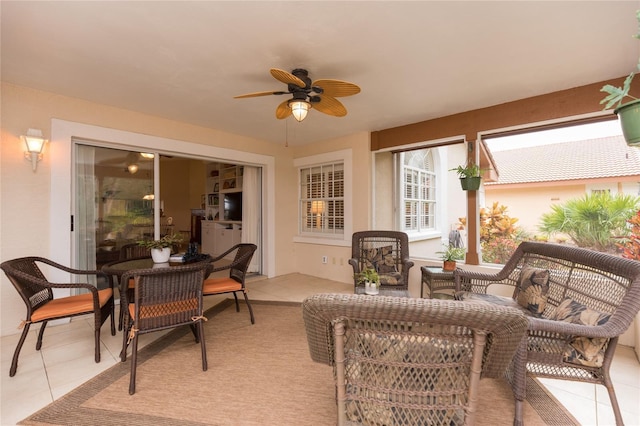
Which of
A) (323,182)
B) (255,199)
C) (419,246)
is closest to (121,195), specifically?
(255,199)

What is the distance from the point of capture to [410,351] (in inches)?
41.5

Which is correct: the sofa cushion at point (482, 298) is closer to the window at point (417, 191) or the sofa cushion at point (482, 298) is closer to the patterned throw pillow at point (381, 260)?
the patterned throw pillow at point (381, 260)

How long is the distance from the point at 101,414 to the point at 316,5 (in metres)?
2.83

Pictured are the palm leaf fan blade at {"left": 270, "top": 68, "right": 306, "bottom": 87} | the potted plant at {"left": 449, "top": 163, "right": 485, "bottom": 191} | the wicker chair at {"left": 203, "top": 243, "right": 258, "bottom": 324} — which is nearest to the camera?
the palm leaf fan blade at {"left": 270, "top": 68, "right": 306, "bottom": 87}

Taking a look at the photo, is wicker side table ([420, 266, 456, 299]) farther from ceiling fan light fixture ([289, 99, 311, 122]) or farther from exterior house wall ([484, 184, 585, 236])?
ceiling fan light fixture ([289, 99, 311, 122])

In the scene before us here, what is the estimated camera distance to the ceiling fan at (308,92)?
2111mm

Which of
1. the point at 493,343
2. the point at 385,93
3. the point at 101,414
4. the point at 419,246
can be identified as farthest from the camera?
the point at 419,246

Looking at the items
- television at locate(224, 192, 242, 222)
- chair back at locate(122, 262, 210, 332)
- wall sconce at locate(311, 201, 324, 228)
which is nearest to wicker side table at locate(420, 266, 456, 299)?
wall sconce at locate(311, 201, 324, 228)

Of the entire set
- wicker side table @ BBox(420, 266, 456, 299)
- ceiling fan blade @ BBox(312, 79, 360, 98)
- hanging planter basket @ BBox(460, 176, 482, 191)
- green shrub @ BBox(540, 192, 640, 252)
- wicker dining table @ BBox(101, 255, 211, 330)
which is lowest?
wicker side table @ BBox(420, 266, 456, 299)

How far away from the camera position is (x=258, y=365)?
220 cm

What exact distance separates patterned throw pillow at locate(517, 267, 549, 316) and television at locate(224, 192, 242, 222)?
5318 mm

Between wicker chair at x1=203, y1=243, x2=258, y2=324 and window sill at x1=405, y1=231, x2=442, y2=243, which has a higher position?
window sill at x1=405, y1=231, x2=442, y2=243

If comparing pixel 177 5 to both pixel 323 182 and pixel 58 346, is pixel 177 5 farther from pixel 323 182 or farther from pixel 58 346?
pixel 323 182

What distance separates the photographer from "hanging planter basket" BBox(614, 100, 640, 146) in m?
1.38
